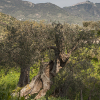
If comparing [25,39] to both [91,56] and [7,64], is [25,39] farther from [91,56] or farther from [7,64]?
[91,56]

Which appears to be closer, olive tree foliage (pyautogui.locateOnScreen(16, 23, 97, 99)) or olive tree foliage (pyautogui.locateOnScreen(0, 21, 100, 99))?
olive tree foliage (pyautogui.locateOnScreen(0, 21, 100, 99))

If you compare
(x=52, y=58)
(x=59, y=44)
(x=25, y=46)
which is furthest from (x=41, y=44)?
(x=52, y=58)

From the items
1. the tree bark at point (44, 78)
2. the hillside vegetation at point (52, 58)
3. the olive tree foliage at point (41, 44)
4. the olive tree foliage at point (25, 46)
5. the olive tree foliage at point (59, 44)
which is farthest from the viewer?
the tree bark at point (44, 78)

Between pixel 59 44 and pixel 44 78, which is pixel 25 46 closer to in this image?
pixel 59 44

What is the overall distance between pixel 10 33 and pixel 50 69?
347 inches

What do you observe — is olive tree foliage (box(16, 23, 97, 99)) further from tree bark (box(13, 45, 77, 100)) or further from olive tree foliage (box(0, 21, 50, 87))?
olive tree foliage (box(0, 21, 50, 87))

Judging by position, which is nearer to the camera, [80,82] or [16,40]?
[80,82]

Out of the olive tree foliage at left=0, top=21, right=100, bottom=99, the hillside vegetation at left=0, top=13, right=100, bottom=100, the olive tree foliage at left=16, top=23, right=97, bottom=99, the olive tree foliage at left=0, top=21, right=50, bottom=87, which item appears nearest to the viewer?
the hillside vegetation at left=0, top=13, right=100, bottom=100

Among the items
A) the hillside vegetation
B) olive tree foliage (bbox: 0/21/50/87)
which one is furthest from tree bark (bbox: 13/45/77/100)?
olive tree foliage (bbox: 0/21/50/87)

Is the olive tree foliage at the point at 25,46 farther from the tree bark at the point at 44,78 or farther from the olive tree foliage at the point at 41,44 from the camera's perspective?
the tree bark at the point at 44,78

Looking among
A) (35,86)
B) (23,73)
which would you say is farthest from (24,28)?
(35,86)

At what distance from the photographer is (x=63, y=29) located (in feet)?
45.3

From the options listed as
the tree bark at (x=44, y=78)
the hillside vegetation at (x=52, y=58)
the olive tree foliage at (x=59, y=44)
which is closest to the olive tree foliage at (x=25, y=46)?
the hillside vegetation at (x=52, y=58)

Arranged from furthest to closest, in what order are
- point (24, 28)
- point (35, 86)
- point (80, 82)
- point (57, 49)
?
point (35, 86) → point (57, 49) → point (24, 28) → point (80, 82)
